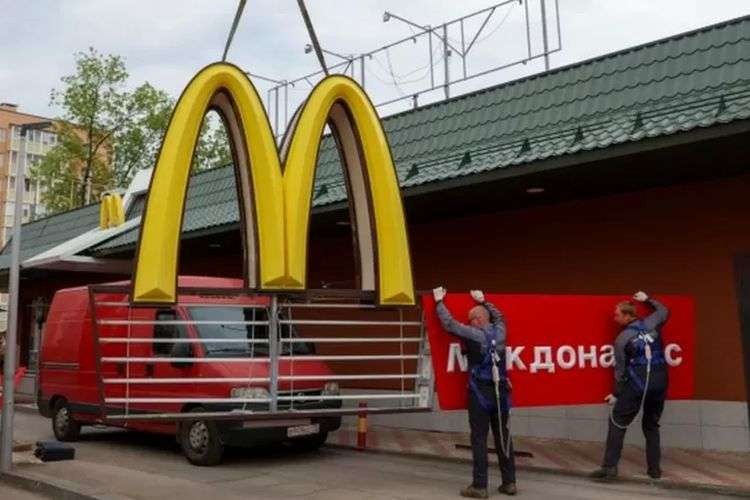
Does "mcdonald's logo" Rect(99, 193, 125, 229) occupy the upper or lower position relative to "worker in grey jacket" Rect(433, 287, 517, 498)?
upper

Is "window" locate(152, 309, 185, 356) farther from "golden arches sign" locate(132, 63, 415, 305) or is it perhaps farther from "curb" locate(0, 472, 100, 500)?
"golden arches sign" locate(132, 63, 415, 305)

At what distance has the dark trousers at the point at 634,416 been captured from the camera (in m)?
7.91

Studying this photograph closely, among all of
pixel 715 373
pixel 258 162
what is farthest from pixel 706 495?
pixel 258 162

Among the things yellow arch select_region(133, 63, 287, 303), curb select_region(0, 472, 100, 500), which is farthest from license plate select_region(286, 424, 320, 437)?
yellow arch select_region(133, 63, 287, 303)

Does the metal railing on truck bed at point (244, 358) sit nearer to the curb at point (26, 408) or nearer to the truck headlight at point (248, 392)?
the truck headlight at point (248, 392)

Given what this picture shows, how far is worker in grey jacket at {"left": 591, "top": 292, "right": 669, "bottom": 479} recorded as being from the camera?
25.8ft

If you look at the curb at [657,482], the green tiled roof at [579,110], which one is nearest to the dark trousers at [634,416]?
the curb at [657,482]

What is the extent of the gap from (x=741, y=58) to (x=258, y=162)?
7099mm

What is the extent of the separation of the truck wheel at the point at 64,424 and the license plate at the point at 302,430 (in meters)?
4.43

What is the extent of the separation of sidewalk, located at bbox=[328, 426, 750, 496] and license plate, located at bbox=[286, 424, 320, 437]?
50.3 inches

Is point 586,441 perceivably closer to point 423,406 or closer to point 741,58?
point 423,406

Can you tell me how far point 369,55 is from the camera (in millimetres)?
17438

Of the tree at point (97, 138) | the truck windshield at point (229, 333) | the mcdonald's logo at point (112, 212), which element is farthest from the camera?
the tree at point (97, 138)

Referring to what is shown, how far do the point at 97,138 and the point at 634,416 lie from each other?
1476 inches
